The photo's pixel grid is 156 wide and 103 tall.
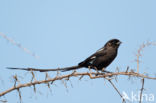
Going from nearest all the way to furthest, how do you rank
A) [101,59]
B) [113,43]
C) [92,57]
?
[101,59] < [92,57] < [113,43]

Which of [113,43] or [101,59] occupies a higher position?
[113,43]

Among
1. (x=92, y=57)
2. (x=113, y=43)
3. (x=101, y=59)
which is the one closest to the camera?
(x=101, y=59)

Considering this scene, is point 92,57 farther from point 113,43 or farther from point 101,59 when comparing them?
point 113,43

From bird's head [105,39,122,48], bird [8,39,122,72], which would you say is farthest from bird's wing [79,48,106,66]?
bird's head [105,39,122,48]

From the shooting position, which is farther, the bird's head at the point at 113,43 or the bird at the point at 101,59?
the bird's head at the point at 113,43

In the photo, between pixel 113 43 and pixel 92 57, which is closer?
pixel 92 57

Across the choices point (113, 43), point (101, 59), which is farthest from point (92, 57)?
point (113, 43)

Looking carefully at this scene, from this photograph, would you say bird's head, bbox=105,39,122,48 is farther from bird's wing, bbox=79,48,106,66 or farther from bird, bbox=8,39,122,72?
bird's wing, bbox=79,48,106,66

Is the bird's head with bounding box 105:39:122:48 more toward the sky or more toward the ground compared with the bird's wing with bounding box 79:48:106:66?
more toward the sky

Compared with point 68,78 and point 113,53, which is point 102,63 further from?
point 68,78

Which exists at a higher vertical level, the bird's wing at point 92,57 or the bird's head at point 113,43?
the bird's head at point 113,43

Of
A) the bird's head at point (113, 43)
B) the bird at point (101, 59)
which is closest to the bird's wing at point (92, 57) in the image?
the bird at point (101, 59)

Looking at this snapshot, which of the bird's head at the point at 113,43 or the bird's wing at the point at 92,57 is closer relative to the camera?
the bird's wing at the point at 92,57

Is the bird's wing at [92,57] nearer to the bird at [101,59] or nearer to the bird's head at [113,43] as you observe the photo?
the bird at [101,59]
